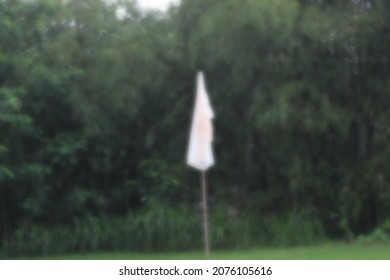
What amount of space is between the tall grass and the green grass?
1.61ft

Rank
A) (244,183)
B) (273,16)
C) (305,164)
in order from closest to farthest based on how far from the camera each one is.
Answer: (273,16) → (305,164) → (244,183)

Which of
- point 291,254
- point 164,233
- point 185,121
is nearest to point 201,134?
point 291,254

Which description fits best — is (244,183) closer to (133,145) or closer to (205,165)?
(133,145)

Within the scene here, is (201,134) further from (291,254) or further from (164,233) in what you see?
(164,233)

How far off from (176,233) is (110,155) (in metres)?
2.81

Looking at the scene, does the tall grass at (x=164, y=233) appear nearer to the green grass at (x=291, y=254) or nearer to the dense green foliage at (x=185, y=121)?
the dense green foliage at (x=185, y=121)

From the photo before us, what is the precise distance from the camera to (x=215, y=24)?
15.3 m

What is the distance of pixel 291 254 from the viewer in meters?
13.7

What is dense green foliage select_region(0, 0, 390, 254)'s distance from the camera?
15430mm

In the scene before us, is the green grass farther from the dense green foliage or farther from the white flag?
the white flag

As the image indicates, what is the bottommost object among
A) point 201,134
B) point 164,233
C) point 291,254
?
point 291,254

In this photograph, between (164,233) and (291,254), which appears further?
(164,233)

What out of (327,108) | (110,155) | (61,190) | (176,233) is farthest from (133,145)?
(327,108)

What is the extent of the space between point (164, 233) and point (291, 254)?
115 inches
